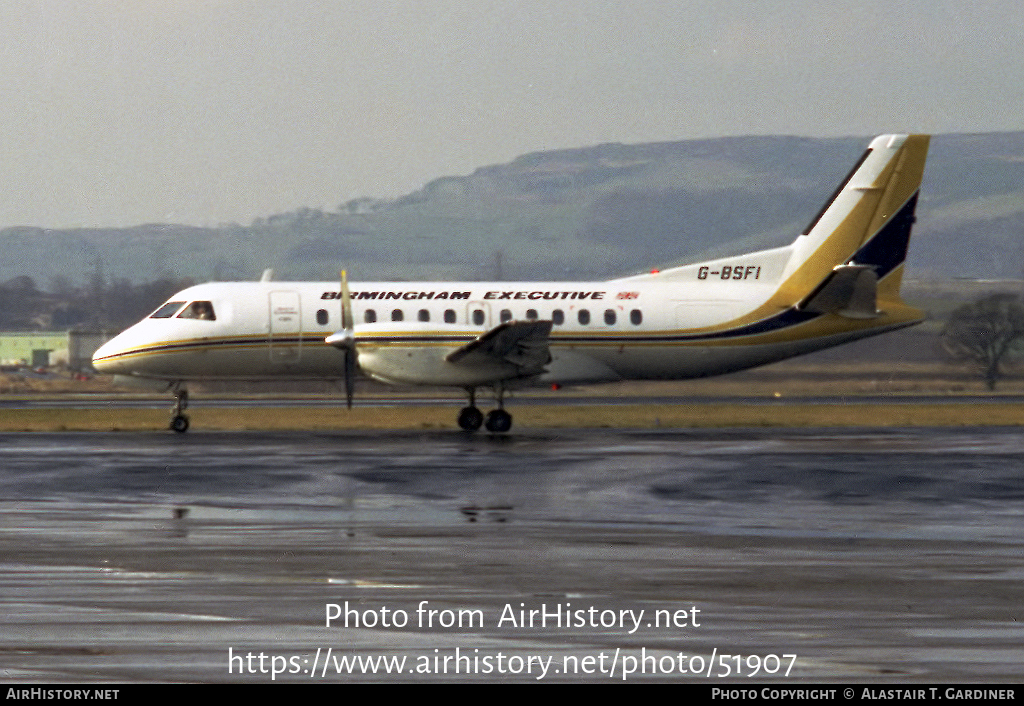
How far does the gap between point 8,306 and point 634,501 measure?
453 feet

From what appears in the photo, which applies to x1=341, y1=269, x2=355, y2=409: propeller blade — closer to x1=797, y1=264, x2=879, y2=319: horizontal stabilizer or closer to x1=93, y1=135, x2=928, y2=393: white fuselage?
x1=93, y1=135, x2=928, y2=393: white fuselage

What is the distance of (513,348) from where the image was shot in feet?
117

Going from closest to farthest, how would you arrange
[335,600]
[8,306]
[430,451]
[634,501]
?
1. [335,600]
2. [634,501]
3. [430,451]
4. [8,306]

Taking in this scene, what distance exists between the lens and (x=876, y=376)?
72.2 m

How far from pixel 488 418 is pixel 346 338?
3.94 m

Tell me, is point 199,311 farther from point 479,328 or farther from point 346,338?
point 479,328

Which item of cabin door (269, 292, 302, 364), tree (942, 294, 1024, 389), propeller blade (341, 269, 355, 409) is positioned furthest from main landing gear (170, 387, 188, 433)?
tree (942, 294, 1024, 389)

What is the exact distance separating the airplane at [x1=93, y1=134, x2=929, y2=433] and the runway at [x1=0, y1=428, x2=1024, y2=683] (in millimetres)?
8711

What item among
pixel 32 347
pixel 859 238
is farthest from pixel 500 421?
pixel 32 347

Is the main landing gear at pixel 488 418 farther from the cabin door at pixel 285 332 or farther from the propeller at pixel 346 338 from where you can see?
the cabin door at pixel 285 332

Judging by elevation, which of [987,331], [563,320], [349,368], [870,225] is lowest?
[349,368]

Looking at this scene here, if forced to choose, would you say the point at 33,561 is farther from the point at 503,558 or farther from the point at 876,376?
the point at 876,376

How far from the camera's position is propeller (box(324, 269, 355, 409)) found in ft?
117
